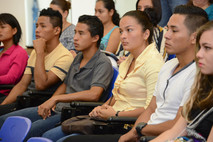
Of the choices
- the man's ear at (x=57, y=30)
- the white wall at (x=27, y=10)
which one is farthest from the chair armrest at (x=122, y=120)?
the white wall at (x=27, y=10)

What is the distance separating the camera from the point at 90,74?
2.90 m

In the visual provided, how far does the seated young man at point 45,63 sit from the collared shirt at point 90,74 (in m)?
0.15

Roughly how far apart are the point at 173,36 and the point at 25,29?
149 inches

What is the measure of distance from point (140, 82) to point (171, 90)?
42 cm

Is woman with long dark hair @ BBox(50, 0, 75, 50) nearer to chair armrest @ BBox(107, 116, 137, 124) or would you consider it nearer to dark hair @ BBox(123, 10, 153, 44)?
dark hair @ BBox(123, 10, 153, 44)

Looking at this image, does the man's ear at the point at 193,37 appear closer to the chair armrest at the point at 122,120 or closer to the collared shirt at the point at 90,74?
the chair armrest at the point at 122,120

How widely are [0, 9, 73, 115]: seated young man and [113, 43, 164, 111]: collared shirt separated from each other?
0.79 m

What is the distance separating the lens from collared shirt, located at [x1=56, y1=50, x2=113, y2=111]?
2805mm

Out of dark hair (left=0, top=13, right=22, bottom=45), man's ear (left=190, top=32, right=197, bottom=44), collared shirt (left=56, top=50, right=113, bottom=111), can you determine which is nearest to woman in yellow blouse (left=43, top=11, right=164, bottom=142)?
collared shirt (left=56, top=50, right=113, bottom=111)

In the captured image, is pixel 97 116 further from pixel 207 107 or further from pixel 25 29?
pixel 25 29

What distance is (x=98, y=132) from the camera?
237 cm

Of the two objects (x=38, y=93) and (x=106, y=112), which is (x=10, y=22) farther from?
(x=106, y=112)

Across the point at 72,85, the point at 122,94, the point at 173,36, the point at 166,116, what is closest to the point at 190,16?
the point at 173,36

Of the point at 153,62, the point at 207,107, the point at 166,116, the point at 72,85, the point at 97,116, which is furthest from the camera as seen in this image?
the point at 72,85
